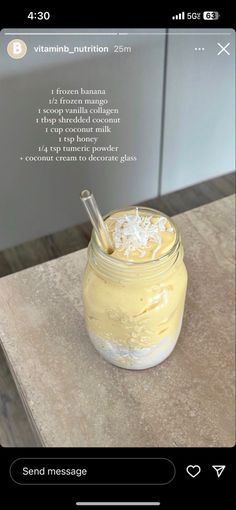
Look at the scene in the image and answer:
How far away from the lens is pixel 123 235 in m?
0.39

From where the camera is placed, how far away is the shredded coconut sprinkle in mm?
380

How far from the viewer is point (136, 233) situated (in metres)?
0.38

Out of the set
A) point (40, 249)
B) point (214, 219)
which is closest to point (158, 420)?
point (214, 219)
